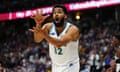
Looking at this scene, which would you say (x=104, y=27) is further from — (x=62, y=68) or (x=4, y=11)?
(x=62, y=68)

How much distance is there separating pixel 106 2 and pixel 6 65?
5890 millimetres

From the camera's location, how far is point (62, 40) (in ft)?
19.1

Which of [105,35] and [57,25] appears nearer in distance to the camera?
[57,25]

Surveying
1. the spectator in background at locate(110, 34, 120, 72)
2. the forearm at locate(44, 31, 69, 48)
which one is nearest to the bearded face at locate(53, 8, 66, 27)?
the forearm at locate(44, 31, 69, 48)

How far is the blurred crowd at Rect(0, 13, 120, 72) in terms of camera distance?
16664 mm

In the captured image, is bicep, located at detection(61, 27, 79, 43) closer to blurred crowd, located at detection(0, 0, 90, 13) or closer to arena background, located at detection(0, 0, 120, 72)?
arena background, located at detection(0, 0, 120, 72)

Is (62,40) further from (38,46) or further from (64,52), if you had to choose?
(38,46)

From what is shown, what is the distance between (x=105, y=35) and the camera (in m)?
20.5

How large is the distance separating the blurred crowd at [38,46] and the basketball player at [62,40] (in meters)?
7.61

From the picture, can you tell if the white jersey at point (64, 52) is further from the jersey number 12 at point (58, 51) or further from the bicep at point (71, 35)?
the bicep at point (71, 35)

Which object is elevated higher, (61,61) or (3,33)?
(61,61)

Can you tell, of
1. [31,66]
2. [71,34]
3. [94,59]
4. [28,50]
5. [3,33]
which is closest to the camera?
[71,34]

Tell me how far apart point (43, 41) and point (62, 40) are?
49.7 ft

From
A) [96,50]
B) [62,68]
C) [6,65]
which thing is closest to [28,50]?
[6,65]
